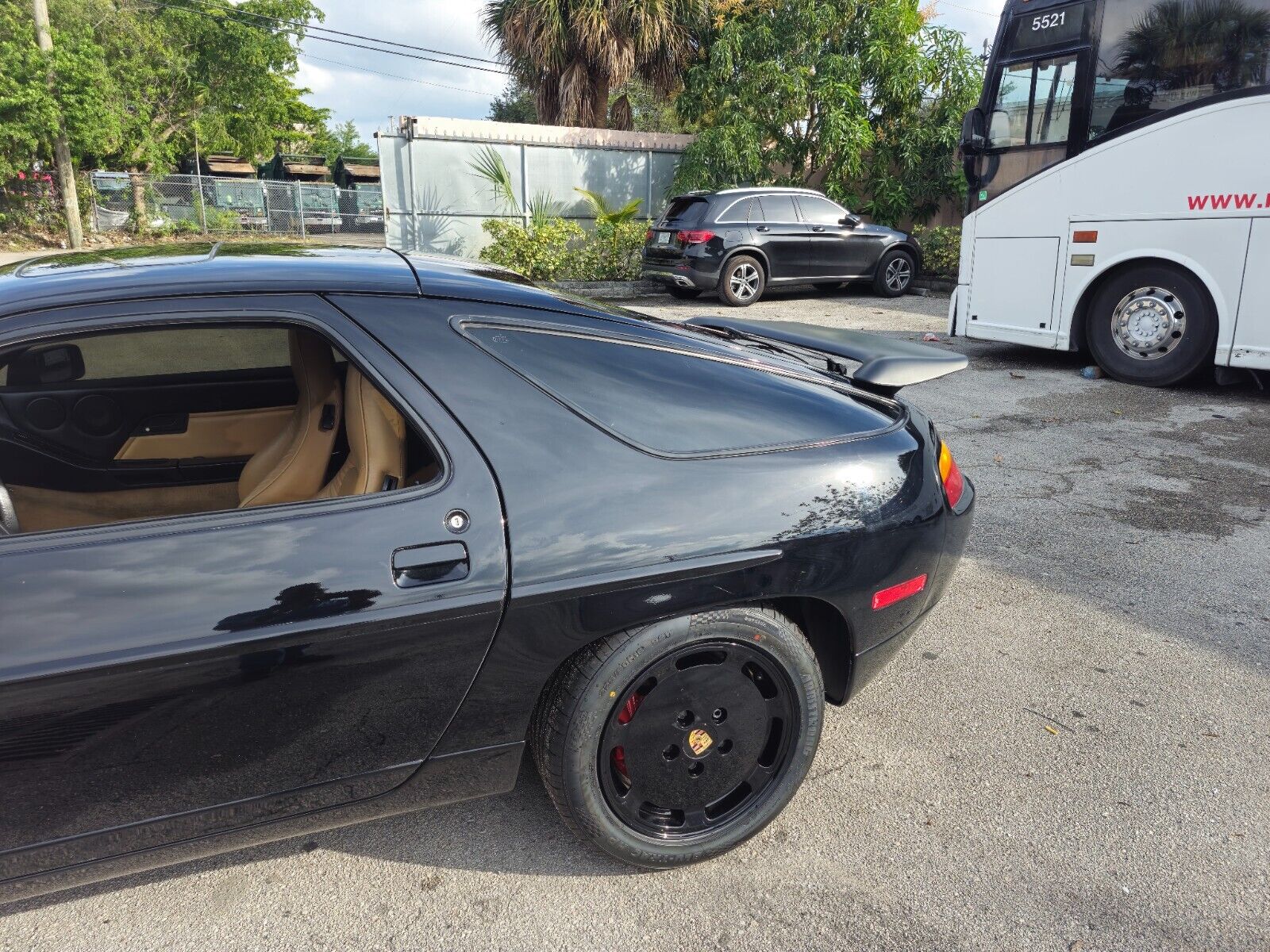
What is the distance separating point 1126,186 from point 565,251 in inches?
347

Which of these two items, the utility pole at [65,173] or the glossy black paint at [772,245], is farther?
the utility pole at [65,173]

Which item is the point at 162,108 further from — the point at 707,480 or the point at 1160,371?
the point at 707,480

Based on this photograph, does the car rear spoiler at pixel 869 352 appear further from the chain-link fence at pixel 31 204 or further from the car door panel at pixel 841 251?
the chain-link fence at pixel 31 204

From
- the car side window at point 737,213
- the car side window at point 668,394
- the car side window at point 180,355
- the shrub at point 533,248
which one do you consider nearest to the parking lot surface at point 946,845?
the car side window at point 668,394

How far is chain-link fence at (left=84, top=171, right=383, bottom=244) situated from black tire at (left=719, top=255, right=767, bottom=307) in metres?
14.8

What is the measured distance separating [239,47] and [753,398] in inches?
1529

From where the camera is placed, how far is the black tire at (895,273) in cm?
1395

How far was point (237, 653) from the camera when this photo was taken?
5.46 feet

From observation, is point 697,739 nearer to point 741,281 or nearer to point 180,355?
point 180,355

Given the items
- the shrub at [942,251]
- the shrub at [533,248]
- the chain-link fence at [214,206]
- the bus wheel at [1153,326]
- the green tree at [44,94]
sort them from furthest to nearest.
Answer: the chain-link fence at [214,206], the green tree at [44,94], the shrub at [942,251], the shrub at [533,248], the bus wheel at [1153,326]

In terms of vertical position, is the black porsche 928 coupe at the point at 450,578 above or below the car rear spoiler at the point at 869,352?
below

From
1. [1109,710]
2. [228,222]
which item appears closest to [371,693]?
[1109,710]

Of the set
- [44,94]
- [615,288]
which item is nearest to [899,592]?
[615,288]

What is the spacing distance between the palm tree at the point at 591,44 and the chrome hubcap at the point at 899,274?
7.15m
